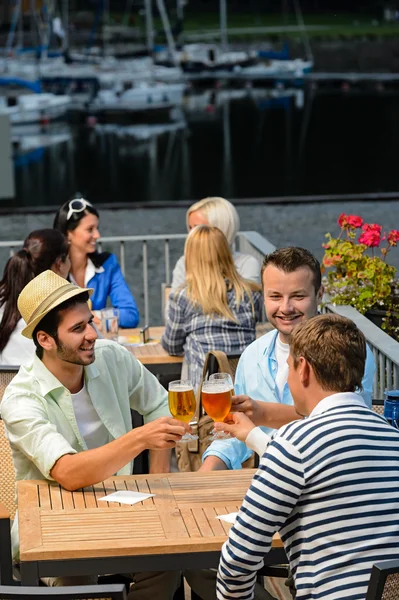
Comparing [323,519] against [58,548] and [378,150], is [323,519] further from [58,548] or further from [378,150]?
[378,150]

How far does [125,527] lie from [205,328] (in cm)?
203

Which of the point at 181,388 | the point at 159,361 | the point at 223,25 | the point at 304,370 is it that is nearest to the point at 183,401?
the point at 181,388

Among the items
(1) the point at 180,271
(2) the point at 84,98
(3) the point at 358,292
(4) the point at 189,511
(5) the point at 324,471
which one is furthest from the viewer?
(2) the point at 84,98

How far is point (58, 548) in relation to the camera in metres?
2.06

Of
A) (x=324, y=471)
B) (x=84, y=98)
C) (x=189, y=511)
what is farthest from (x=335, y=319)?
(x=84, y=98)

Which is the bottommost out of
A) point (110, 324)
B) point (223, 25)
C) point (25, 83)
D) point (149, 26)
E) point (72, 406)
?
point (25, 83)

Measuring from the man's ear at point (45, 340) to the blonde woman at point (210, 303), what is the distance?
1555mm

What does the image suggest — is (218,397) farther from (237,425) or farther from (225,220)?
(225,220)

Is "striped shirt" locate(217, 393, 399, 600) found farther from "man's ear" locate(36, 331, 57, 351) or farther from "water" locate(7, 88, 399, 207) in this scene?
"water" locate(7, 88, 399, 207)

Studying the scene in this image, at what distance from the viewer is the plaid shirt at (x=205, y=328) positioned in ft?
13.6

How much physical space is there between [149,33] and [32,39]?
4.49 metres

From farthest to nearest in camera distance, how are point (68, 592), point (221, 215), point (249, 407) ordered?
point (221, 215) → point (249, 407) → point (68, 592)

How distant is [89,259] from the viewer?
5203 mm

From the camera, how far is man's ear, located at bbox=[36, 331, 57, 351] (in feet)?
8.61
